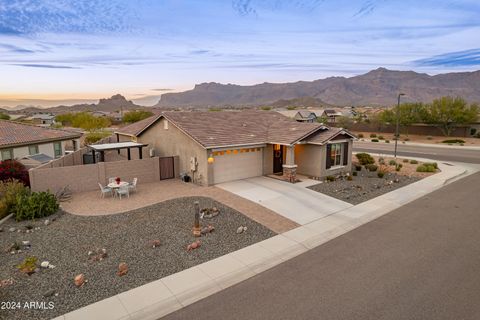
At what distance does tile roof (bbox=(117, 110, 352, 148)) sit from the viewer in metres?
19.9

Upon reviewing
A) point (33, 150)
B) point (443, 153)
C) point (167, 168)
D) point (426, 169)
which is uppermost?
point (33, 150)

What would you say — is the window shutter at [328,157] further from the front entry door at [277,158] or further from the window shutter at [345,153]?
the front entry door at [277,158]

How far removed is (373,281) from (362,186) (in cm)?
1162

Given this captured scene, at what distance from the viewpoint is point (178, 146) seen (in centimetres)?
2131

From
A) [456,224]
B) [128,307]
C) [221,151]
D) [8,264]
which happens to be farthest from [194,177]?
[456,224]

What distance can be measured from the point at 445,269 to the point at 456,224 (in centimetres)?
500

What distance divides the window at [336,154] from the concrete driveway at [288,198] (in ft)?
13.8

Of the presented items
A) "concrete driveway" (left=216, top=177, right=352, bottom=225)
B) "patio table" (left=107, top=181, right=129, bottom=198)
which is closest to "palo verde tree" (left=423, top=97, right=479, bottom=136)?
"concrete driveway" (left=216, top=177, right=352, bottom=225)

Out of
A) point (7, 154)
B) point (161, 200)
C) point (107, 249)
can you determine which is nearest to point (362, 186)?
point (161, 200)

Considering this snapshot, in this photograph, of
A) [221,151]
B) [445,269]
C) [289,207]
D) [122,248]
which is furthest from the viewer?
[221,151]

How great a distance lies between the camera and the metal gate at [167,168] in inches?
818

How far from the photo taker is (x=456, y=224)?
1327cm

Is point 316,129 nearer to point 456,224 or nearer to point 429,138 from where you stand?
point 456,224

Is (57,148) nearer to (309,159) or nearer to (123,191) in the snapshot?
(123,191)
